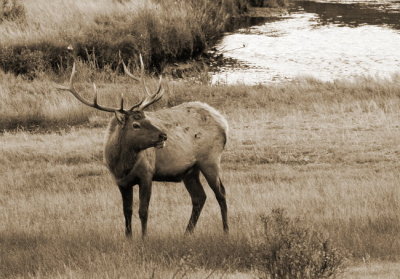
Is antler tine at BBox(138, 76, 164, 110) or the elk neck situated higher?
antler tine at BBox(138, 76, 164, 110)

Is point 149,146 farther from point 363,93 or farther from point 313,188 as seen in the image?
point 363,93

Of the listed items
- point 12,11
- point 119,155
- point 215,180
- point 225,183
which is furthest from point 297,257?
point 12,11

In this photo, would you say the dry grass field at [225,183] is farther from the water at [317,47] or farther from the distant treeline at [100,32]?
the water at [317,47]

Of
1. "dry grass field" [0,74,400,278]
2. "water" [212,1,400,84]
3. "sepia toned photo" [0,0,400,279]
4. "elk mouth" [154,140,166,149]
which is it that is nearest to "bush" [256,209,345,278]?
"sepia toned photo" [0,0,400,279]

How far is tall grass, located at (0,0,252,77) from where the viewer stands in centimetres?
2504

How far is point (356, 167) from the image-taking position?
13359mm

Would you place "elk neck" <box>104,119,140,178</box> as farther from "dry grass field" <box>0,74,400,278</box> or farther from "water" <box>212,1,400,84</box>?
"water" <box>212,1,400,84</box>

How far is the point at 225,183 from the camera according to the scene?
1246cm

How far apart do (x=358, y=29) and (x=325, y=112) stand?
16.8m

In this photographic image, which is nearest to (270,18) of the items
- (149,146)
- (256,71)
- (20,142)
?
(256,71)

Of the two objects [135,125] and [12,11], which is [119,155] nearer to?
[135,125]

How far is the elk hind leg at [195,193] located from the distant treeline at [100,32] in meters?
13.7

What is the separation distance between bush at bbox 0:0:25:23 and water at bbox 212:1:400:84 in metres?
7.67

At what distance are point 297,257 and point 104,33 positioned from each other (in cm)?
2179
